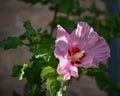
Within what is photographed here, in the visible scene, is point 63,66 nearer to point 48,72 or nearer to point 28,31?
point 48,72

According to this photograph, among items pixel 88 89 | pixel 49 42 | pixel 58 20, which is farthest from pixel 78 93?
pixel 49 42

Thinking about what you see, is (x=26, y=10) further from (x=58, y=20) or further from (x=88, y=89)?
(x=58, y=20)

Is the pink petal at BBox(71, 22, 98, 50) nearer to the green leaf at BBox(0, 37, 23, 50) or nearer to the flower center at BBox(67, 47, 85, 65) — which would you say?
the flower center at BBox(67, 47, 85, 65)

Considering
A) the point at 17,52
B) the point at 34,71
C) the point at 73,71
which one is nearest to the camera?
the point at 73,71

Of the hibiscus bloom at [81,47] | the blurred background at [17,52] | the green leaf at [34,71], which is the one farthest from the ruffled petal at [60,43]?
the blurred background at [17,52]

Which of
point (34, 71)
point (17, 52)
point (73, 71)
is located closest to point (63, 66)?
point (73, 71)

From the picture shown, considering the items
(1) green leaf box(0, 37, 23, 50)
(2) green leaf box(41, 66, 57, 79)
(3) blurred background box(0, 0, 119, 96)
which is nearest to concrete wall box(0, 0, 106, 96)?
(3) blurred background box(0, 0, 119, 96)
